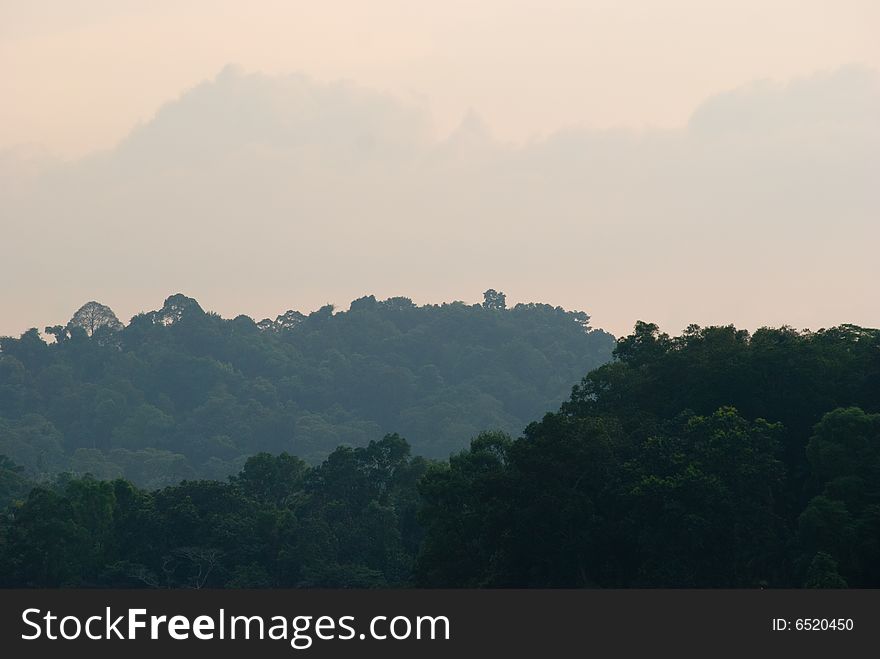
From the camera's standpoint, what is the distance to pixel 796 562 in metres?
45.5

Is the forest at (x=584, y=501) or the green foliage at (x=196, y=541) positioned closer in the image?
the forest at (x=584, y=501)

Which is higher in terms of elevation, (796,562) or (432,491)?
(432,491)

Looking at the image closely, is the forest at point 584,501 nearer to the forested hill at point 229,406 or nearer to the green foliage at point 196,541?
the green foliage at point 196,541

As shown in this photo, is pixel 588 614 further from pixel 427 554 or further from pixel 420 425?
pixel 420 425

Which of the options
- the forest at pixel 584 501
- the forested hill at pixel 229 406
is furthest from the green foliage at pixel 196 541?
the forested hill at pixel 229 406

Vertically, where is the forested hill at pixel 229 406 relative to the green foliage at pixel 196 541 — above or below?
above

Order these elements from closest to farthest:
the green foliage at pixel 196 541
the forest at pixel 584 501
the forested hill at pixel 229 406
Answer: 1. the forest at pixel 584 501
2. the green foliage at pixel 196 541
3. the forested hill at pixel 229 406

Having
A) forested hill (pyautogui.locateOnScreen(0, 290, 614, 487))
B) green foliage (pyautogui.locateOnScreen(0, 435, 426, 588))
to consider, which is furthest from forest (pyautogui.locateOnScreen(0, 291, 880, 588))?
forested hill (pyautogui.locateOnScreen(0, 290, 614, 487))

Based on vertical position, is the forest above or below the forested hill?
below

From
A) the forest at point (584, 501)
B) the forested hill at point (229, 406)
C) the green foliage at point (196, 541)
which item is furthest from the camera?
the forested hill at point (229, 406)

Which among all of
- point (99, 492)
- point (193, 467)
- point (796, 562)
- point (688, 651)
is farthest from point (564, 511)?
point (193, 467)

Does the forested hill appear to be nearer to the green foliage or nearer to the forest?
the forest

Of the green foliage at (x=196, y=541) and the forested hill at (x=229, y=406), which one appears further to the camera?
the forested hill at (x=229, y=406)

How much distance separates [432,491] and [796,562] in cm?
1925
